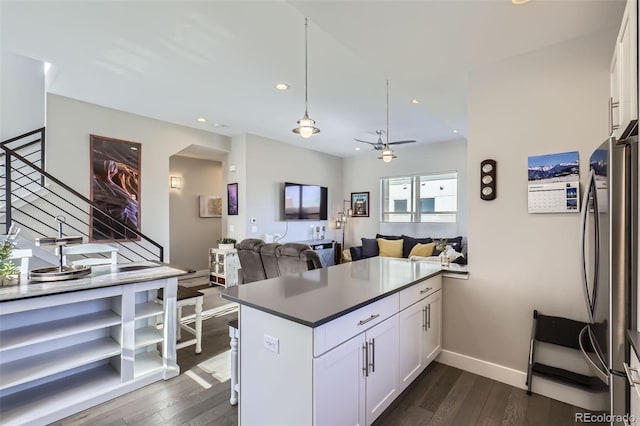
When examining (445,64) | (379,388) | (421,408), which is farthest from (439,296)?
(445,64)

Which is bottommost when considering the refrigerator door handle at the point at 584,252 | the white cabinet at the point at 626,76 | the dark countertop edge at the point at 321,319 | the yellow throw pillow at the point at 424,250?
the yellow throw pillow at the point at 424,250

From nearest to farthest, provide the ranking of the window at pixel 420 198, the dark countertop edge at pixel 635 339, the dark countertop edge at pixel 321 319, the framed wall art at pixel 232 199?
the dark countertop edge at pixel 635 339 < the dark countertop edge at pixel 321 319 < the framed wall art at pixel 232 199 < the window at pixel 420 198

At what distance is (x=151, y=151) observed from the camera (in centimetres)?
493

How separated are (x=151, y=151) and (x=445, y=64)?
178 inches

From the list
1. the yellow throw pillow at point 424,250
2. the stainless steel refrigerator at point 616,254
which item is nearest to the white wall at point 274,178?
the yellow throw pillow at point 424,250

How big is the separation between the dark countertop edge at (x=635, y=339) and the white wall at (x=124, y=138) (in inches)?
214

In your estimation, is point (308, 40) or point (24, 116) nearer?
point (308, 40)

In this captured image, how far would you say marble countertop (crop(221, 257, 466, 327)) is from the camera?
1.53m

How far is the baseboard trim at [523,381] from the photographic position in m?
2.10

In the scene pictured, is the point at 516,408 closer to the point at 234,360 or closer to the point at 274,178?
the point at 234,360

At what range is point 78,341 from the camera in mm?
2336

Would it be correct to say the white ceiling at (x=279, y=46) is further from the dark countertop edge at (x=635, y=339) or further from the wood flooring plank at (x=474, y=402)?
the wood flooring plank at (x=474, y=402)

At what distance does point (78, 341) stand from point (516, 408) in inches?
130

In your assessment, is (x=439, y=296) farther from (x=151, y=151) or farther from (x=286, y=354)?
(x=151, y=151)
